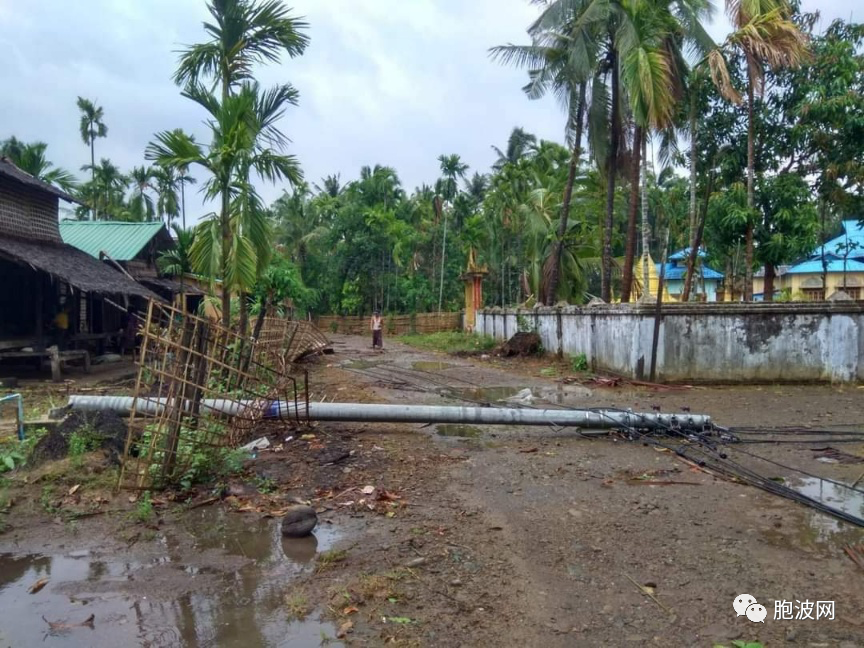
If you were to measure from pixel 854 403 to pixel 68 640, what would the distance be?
11488 mm

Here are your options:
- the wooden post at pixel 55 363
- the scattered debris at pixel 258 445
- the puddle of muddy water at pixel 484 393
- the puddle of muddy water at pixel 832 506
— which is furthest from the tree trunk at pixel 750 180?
the wooden post at pixel 55 363

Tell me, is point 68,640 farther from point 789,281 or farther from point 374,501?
point 789,281

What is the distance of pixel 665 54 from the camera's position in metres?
16.2

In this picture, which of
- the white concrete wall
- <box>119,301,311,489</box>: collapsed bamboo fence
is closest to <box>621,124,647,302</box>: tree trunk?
the white concrete wall

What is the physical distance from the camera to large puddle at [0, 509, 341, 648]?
11.2 feet

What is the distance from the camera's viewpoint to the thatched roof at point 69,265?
42.2 feet

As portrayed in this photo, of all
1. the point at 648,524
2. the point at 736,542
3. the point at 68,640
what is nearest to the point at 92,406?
the point at 68,640

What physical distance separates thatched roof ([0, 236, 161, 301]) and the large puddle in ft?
26.4

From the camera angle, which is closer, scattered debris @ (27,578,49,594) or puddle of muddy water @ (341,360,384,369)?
scattered debris @ (27,578,49,594)

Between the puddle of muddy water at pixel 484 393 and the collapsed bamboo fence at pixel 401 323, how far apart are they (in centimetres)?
2314

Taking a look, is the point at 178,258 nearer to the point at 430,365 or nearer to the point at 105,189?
the point at 430,365

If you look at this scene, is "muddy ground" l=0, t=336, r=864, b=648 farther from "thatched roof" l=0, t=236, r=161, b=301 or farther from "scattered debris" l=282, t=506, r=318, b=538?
"thatched roof" l=0, t=236, r=161, b=301

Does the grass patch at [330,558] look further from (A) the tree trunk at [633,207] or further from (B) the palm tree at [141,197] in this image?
(B) the palm tree at [141,197]

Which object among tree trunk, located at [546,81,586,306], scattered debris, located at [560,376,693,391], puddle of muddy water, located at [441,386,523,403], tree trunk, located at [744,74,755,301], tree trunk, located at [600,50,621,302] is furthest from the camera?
tree trunk, located at [546,81,586,306]
